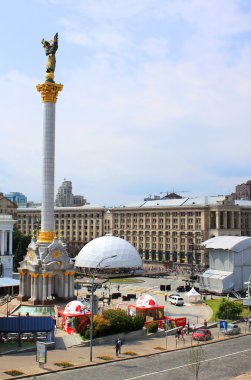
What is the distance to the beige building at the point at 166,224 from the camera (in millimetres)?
154625

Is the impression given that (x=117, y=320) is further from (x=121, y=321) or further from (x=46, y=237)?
(x=46, y=237)

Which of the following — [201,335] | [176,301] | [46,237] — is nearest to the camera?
[201,335]

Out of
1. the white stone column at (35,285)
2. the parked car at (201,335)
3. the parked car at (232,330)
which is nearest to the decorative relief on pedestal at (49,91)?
the white stone column at (35,285)

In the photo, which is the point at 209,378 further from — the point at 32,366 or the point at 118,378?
the point at 32,366

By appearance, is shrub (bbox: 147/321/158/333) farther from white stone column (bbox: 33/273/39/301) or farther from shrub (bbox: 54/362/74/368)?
white stone column (bbox: 33/273/39/301)

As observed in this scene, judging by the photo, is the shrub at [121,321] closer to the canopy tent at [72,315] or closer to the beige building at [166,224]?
the canopy tent at [72,315]

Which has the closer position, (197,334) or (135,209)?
(197,334)

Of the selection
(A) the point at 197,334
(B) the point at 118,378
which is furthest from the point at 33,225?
(B) the point at 118,378

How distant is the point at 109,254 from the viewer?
116 m

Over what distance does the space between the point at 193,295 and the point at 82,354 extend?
35238mm

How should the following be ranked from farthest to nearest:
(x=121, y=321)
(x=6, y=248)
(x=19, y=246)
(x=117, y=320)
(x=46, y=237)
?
1. (x=19, y=246)
2. (x=6, y=248)
3. (x=46, y=237)
4. (x=121, y=321)
5. (x=117, y=320)

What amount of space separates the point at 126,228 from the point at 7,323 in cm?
13023

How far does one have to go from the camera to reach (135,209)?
171 m

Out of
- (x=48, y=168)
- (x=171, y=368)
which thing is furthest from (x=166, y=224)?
(x=171, y=368)
